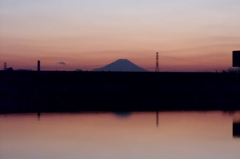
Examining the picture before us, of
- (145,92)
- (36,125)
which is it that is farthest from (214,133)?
(145,92)

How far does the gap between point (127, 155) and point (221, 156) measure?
2614 millimetres

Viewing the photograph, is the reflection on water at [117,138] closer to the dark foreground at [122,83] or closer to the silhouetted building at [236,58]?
the dark foreground at [122,83]

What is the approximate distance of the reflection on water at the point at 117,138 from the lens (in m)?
10.8

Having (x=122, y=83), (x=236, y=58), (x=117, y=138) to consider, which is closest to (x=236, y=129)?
(x=117, y=138)

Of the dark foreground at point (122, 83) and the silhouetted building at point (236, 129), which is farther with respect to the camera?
the dark foreground at point (122, 83)

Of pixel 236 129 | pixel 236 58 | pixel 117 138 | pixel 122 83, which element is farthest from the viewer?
pixel 236 58

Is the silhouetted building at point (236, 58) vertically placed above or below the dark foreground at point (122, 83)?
above

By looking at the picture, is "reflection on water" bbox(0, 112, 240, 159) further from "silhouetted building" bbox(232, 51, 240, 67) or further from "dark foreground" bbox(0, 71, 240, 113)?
"silhouetted building" bbox(232, 51, 240, 67)

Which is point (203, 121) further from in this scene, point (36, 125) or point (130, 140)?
point (36, 125)

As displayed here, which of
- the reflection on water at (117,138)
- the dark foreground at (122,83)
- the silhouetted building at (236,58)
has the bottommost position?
the reflection on water at (117,138)

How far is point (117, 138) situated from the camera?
13.4m

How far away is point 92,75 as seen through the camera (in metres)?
50.0

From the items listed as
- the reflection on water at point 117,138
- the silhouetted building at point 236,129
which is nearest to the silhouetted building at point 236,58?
the reflection on water at point 117,138

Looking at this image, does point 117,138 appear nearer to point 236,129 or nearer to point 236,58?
point 236,129
